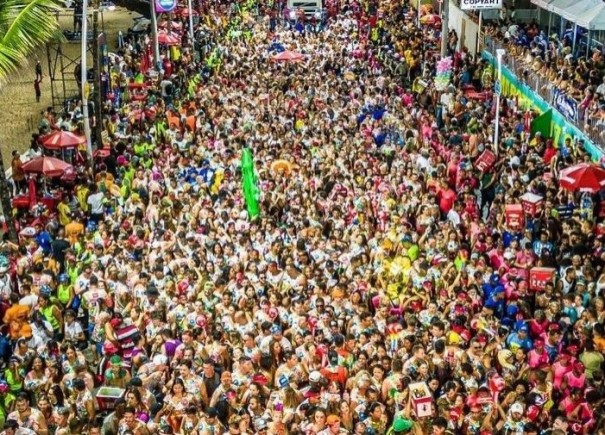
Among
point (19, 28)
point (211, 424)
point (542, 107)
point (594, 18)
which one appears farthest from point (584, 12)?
point (211, 424)

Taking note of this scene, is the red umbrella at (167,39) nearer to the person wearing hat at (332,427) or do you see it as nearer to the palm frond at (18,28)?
the palm frond at (18,28)

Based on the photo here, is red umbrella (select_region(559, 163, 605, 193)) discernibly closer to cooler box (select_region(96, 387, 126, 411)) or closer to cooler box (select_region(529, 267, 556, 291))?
cooler box (select_region(529, 267, 556, 291))

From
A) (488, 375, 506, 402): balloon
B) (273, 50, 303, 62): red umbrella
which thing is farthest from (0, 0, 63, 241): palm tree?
(273, 50, 303, 62): red umbrella

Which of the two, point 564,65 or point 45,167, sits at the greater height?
point 564,65

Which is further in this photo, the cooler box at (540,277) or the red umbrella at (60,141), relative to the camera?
the red umbrella at (60,141)

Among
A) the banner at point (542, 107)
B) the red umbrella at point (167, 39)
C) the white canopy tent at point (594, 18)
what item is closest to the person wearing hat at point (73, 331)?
the banner at point (542, 107)

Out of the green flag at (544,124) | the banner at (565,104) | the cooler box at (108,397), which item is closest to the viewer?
the cooler box at (108,397)

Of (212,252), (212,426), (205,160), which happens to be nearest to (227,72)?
(205,160)

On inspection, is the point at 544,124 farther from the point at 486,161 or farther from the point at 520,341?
the point at 520,341
